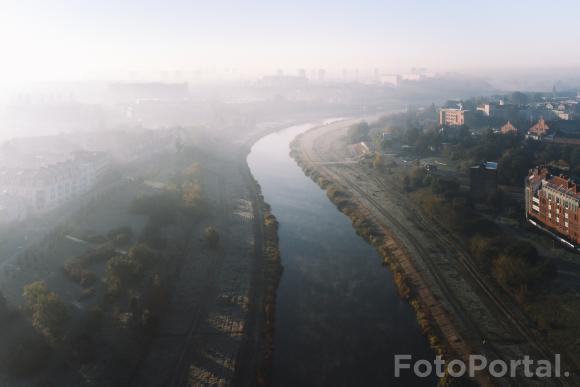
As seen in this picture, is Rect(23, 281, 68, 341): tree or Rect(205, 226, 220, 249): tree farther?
Rect(205, 226, 220, 249): tree

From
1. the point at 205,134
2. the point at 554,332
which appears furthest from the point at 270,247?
the point at 205,134

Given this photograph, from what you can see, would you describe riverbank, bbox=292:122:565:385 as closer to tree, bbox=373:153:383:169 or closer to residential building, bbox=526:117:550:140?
tree, bbox=373:153:383:169

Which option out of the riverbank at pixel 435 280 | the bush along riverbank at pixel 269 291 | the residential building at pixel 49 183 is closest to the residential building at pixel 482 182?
the riverbank at pixel 435 280

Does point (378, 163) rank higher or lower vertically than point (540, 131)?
lower

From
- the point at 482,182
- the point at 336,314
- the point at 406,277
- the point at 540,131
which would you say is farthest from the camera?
the point at 540,131

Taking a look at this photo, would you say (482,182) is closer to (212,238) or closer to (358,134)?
(212,238)

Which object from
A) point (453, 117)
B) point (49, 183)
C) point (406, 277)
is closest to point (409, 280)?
point (406, 277)

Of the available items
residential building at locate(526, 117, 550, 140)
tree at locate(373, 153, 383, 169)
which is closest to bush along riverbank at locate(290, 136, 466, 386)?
tree at locate(373, 153, 383, 169)
